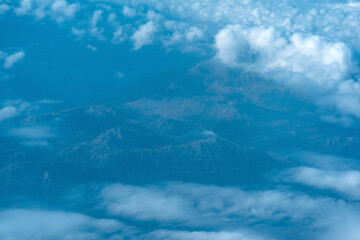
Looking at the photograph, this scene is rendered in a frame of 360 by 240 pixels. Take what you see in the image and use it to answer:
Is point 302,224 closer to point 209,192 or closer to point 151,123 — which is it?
point 209,192

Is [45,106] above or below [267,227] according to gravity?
above

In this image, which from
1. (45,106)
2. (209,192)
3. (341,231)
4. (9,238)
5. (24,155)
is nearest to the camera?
(9,238)

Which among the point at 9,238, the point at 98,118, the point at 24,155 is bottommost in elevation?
the point at 9,238

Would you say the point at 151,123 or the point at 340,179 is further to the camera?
the point at 151,123

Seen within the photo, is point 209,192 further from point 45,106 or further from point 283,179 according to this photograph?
point 45,106

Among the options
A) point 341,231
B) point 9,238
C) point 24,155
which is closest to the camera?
point 9,238

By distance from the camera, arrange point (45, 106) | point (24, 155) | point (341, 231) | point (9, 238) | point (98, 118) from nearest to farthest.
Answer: point (9, 238), point (341, 231), point (24, 155), point (98, 118), point (45, 106)

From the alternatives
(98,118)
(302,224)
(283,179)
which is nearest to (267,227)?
(302,224)

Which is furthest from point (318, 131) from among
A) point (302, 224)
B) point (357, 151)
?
point (302, 224)

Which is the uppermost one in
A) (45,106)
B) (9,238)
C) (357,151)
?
(45,106)
